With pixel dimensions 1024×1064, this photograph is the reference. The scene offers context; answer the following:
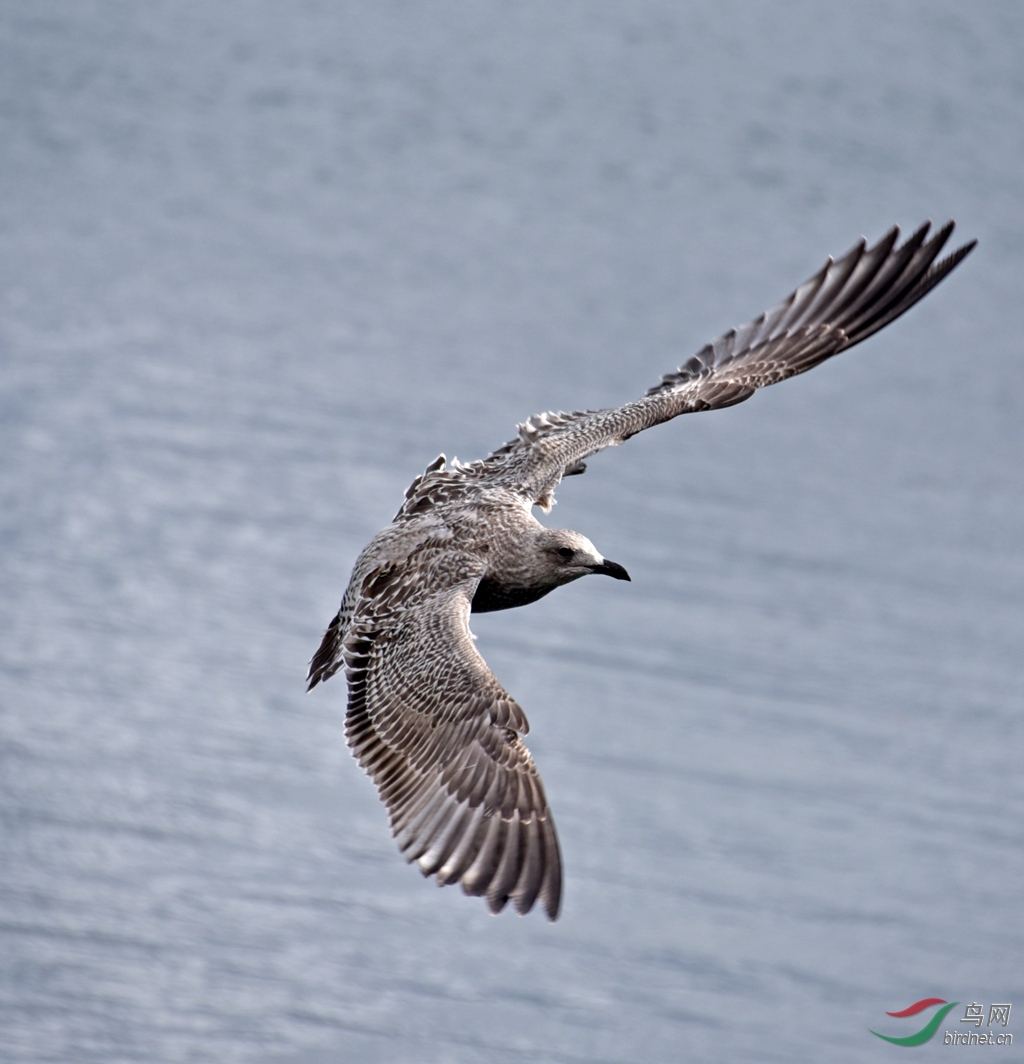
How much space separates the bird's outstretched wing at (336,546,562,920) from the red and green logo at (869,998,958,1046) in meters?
4.17

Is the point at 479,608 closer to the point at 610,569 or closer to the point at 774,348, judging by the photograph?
the point at 610,569

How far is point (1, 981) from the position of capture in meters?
10.5

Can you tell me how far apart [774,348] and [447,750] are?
4.03 metres

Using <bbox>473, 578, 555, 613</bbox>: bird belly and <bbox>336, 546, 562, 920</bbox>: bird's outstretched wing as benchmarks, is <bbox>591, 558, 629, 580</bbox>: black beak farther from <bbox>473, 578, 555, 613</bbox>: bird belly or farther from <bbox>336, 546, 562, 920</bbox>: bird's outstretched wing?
<bbox>336, 546, 562, 920</bbox>: bird's outstretched wing

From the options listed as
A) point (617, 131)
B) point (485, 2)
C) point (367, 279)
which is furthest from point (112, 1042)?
point (485, 2)

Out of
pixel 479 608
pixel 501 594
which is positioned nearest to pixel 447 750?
pixel 501 594

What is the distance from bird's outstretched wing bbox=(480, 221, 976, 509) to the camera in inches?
394

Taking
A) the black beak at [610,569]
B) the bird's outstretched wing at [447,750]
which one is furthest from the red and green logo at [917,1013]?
the bird's outstretched wing at [447,750]

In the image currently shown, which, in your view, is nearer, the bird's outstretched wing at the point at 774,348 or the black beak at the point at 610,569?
the black beak at the point at 610,569

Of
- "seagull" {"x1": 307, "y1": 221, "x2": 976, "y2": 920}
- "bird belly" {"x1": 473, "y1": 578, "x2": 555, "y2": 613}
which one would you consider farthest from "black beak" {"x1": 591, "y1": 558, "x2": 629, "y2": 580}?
"bird belly" {"x1": 473, "y1": 578, "x2": 555, "y2": 613}

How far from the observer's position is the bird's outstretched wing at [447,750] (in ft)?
25.6

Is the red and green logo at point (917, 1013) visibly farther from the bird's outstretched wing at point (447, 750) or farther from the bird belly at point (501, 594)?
the bird's outstretched wing at point (447, 750)

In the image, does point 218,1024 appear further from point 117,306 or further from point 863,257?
point 117,306

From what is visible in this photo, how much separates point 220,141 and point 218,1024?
15.7 m
